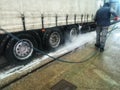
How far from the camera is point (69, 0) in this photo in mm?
5578

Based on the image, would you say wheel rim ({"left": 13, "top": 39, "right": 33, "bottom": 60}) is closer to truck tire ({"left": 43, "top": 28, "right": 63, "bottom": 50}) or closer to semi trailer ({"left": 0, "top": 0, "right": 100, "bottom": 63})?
semi trailer ({"left": 0, "top": 0, "right": 100, "bottom": 63})

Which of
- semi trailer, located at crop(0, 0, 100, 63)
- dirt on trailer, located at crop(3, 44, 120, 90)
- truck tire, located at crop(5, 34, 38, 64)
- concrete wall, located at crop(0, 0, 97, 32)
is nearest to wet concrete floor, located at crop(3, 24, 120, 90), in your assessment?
dirt on trailer, located at crop(3, 44, 120, 90)

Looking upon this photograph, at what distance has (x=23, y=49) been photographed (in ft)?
13.8

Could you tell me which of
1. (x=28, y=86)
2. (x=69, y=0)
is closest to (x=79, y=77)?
(x=28, y=86)

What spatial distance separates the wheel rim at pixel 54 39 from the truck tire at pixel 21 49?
0.88 meters

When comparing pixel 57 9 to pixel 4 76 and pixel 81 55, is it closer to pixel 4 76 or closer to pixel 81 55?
pixel 81 55

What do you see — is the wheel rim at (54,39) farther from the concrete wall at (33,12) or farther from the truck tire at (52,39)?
the concrete wall at (33,12)

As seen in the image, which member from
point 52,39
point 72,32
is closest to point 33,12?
point 52,39

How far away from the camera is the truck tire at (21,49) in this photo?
378cm

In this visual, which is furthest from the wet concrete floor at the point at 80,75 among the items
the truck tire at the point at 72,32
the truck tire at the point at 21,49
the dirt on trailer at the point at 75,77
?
the truck tire at the point at 72,32

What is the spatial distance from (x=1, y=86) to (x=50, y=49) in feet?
8.36

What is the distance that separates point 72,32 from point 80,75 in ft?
10.9

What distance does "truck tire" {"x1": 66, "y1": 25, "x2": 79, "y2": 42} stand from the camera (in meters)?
6.09

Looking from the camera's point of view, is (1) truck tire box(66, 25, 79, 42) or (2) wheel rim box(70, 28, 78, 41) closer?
(1) truck tire box(66, 25, 79, 42)
